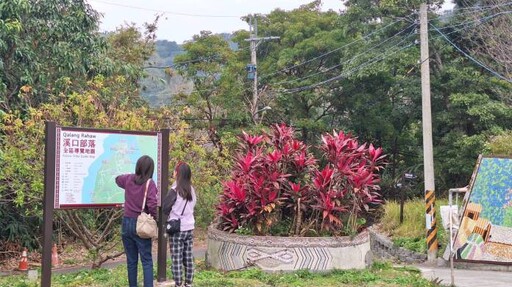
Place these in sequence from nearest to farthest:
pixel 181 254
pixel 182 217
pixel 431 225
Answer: pixel 182 217, pixel 181 254, pixel 431 225

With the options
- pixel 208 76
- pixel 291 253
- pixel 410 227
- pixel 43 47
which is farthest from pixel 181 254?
pixel 208 76

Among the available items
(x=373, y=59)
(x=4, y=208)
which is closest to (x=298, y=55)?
(x=373, y=59)

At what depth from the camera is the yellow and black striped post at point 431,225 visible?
1573cm

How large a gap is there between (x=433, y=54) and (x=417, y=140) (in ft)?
16.0

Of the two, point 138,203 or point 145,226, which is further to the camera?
point 138,203

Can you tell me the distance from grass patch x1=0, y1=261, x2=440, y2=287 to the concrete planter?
0.17 m

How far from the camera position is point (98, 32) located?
56.1 ft

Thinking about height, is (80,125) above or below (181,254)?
above

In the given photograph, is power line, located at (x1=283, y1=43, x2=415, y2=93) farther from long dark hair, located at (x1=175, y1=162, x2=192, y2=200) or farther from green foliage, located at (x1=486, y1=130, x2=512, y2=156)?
long dark hair, located at (x1=175, y1=162, x2=192, y2=200)

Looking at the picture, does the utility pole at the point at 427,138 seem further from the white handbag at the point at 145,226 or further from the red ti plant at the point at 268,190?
the white handbag at the point at 145,226

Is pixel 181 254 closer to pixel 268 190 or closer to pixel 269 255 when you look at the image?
pixel 269 255

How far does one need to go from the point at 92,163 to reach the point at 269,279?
9.55ft

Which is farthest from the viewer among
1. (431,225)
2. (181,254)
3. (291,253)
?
(431,225)

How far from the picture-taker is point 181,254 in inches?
290
